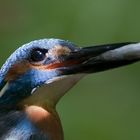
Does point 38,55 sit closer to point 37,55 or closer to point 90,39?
point 37,55

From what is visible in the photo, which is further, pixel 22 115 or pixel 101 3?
pixel 101 3

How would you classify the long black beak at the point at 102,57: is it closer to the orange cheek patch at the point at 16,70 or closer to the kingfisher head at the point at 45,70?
the kingfisher head at the point at 45,70

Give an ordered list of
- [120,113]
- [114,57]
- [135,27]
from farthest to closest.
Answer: [135,27]
[120,113]
[114,57]

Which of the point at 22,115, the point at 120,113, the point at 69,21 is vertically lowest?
the point at 120,113

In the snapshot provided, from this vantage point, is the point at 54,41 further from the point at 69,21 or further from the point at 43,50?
the point at 69,21

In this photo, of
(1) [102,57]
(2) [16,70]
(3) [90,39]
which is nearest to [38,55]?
(2) [16,70]

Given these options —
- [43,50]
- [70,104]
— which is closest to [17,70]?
[43,50]

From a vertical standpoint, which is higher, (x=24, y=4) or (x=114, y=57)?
(x=114, y=57)

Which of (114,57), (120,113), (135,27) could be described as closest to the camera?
(114,57)
